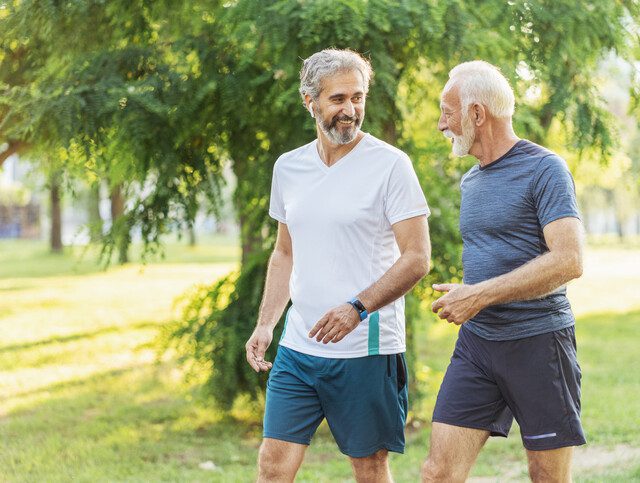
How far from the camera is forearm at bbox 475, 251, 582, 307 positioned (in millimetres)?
3299

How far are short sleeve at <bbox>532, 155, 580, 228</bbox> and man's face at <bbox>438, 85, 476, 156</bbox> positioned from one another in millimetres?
331

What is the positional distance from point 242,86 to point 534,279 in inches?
169

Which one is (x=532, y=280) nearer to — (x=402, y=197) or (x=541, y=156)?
(x=541, y=156)

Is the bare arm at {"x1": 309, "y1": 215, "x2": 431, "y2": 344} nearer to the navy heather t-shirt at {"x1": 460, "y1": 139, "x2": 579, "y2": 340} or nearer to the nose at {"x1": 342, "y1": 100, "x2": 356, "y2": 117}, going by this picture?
the navy heather t-shirt at {"x1": 460, "y1": 139, "x2": 579, "y2": 340}

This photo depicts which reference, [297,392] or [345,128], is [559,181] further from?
[297,392]

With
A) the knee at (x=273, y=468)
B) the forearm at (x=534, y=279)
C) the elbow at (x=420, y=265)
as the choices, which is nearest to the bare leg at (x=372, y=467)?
the knee at (x=273, y=468)

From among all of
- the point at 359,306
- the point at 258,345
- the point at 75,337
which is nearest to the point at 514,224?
the point at 359,306

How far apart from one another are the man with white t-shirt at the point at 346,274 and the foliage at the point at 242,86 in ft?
8.54

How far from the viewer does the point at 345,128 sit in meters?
3.77

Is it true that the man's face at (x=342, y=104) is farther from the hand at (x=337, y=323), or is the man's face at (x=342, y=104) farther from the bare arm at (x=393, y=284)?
the hand at (x=337, y=323)

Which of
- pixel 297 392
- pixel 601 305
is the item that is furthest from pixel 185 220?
pixel 601 305

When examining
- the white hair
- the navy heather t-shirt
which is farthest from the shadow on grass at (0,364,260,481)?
the white hair

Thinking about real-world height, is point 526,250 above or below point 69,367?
→ above

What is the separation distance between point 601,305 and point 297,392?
19.1m
